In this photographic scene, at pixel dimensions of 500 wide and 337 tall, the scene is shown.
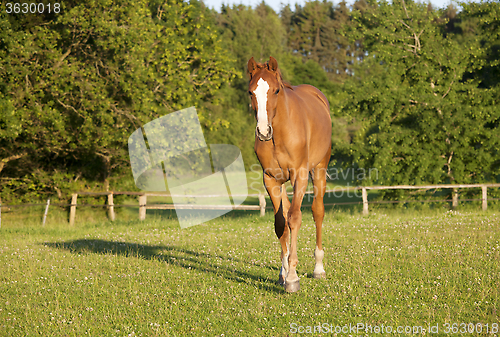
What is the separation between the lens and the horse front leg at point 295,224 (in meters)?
5.93

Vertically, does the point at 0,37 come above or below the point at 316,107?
above

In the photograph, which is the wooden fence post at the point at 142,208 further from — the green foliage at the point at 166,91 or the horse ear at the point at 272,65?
the horse ear at the point at 272,65

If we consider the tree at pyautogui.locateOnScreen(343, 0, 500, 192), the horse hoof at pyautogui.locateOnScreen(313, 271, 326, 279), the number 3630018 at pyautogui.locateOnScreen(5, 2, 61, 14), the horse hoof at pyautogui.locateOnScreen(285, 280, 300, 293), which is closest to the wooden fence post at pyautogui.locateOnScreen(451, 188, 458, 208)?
the tree at pyautogui.locateOnScreen(343, 0, 500, 192)

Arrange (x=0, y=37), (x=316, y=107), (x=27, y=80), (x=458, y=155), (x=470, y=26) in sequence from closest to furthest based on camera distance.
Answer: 1. (x=316, y=107)
2. (x=0, y=37)
3. (x=27, y=80)
4. (x=458, y=155)
5. (x=470, y=26)

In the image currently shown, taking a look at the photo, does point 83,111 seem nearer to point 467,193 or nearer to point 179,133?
point 179,133

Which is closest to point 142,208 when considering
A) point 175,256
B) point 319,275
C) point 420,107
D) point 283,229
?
point 175,256

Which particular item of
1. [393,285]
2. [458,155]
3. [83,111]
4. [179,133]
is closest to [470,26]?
[458,155]

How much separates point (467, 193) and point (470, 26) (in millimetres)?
27234

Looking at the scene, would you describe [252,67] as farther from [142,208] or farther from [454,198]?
[454,198]

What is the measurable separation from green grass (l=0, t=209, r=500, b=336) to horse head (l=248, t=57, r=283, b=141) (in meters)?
2.46

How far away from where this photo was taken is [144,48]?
17.9 metres

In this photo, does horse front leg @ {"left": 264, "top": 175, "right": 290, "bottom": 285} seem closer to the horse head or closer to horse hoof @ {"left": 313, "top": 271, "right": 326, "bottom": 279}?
horse hoof @ {"left": 313, "top": 271, "right": 326, "bottom": 279}

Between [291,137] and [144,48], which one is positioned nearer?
[291,137]

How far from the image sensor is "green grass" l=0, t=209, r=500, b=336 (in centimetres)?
530
